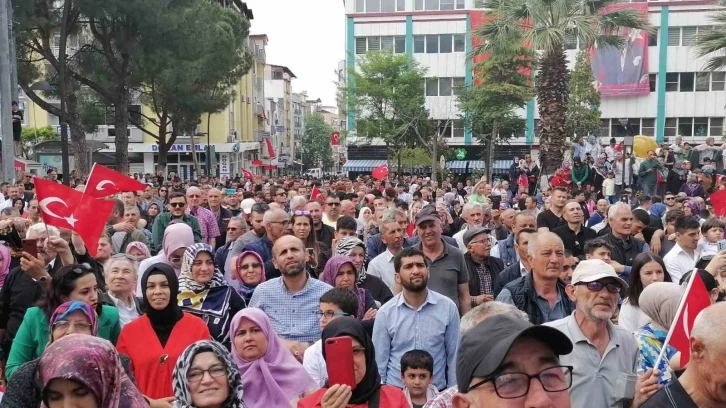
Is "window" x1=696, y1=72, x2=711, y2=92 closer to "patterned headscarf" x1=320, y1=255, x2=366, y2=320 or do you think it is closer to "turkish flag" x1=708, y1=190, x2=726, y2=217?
"turkish flag" x1=708, y1=190, x2=726, y2=217

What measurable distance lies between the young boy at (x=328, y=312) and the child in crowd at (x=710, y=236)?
4.49 m

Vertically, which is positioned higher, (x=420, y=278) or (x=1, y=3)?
(x=1, y=3)

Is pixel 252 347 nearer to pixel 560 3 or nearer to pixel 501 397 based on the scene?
pixel 501 397

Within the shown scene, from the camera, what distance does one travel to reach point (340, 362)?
3.64m

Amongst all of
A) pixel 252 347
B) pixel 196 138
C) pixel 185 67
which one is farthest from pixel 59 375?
pixel 196 138

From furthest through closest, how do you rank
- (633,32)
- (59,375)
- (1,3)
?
(633,32) < (1,3) < (59,375)

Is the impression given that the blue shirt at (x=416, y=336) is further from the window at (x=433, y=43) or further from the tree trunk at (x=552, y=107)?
the window at (x=433, y=43)

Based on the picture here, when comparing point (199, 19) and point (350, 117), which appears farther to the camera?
point (350, 117)

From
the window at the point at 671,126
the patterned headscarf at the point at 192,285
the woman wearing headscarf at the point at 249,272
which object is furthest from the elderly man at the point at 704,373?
the window at the point at 671,126

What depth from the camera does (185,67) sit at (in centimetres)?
3309

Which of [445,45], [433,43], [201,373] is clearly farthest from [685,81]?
[201,373]

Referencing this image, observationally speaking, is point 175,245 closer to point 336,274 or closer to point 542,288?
point 336,274

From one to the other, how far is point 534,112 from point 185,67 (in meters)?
24.8

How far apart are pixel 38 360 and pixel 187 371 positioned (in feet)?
2.35
